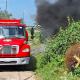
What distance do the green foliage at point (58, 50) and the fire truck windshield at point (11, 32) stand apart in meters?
1.34

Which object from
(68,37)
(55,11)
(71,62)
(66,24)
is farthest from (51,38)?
(71,62)

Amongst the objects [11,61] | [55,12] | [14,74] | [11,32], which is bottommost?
[14,74]

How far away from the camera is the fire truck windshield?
1491 cm

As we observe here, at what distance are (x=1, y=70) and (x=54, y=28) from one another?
2.86 meters

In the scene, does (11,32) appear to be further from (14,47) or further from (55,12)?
(55,12)

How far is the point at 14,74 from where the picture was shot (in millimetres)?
13539

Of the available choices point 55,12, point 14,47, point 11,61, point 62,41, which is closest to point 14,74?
point 11,61

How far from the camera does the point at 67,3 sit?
11.9 meters

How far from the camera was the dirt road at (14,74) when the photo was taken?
12.8 meters

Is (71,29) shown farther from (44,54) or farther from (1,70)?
(1,70)

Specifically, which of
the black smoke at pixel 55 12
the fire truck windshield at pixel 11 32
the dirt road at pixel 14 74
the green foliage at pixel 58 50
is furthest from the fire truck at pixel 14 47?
the black smoke at pixel 55 12

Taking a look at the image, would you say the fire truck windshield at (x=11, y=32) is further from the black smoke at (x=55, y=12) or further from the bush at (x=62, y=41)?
the black smoke at (x=55, y=12)

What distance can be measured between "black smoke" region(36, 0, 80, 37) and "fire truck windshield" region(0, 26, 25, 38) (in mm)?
1455

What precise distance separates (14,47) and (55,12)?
2.47 metres
